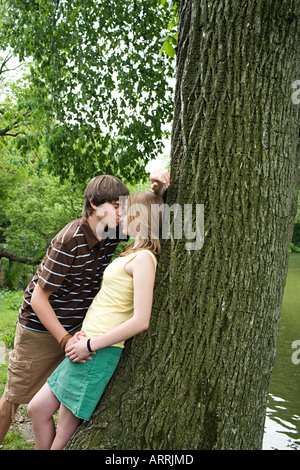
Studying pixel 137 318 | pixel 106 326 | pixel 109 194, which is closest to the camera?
pixel 137 318

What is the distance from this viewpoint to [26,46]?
8.54 m

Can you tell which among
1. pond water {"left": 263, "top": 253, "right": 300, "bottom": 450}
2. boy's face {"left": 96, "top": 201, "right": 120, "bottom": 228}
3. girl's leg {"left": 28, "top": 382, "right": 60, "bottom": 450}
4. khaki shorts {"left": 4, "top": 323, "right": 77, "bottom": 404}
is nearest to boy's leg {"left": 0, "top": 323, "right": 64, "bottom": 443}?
khaki shorts {"left": 4, "top": 323, "right": 77, "bottom": 404}

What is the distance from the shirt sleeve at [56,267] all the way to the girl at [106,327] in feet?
0.83

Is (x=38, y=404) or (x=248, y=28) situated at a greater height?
(x=248, y=28)

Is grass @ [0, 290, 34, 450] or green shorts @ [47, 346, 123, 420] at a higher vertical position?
green shorts @ [47, 346, 123, 420]

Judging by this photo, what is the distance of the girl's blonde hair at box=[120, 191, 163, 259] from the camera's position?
264cm

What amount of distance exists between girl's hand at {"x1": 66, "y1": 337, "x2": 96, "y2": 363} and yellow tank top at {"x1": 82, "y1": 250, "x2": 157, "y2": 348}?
0.25 ft

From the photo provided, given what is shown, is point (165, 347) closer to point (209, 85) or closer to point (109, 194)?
point (109, 194)

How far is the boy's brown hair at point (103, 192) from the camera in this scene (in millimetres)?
2826

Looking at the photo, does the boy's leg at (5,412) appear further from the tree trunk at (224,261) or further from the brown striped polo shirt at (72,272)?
the tree trunk at (224,261)

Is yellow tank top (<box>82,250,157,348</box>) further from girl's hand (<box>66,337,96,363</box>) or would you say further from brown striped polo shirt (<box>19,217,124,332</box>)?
brown striped polo shirt (<box>19,217,124,332</box>)

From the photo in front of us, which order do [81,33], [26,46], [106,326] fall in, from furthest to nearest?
[26,46]
[81,33]
[106,326]

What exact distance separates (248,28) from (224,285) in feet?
4.54

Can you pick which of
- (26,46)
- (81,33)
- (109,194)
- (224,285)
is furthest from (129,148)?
(224,285)
